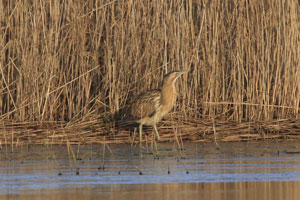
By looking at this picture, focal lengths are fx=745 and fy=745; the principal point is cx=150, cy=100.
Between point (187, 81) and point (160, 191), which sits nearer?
point (160, 191)

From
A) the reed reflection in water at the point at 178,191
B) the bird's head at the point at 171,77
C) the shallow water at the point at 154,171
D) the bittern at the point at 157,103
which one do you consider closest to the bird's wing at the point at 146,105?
the bittern at the point at 157,103

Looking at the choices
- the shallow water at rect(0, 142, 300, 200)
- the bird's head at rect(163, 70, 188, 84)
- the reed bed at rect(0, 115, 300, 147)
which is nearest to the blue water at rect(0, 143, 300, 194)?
the shallow water at rect(0, 142, 300, 200)

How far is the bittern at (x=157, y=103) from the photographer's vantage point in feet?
33.7

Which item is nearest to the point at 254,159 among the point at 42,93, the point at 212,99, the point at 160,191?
the point at 160,191

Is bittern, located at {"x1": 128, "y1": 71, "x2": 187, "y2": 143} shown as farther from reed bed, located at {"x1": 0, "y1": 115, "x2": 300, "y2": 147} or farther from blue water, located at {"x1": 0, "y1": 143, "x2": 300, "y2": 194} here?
blue water, located at {"x1": 0, "y1": 143, "x2": 300, "y2": 194}

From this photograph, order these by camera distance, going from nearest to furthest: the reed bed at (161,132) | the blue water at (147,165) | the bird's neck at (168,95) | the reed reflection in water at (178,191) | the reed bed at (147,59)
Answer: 1. the reed reflection in water at (178,191)
2. the blue water at (147,165)
3. the reed bed at (161,132)
4. the bird's neck at (168,95)
5. the reed bed at (147,59)

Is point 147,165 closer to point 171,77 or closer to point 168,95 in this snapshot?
point 168,95

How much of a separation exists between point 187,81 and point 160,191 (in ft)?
17.4

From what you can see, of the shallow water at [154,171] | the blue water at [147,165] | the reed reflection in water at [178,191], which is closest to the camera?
the reed reflection in water at [178,191]

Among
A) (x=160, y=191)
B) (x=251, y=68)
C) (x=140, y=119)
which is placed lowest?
(x=160, y=191)

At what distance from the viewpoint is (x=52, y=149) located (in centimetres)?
928

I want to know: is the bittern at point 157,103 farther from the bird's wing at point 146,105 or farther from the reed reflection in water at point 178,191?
the reed reflection in water at point 178,191

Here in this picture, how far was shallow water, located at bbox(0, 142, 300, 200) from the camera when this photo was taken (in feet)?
19.2

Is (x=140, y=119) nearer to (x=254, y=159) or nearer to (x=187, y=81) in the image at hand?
(x=187, y=81)
